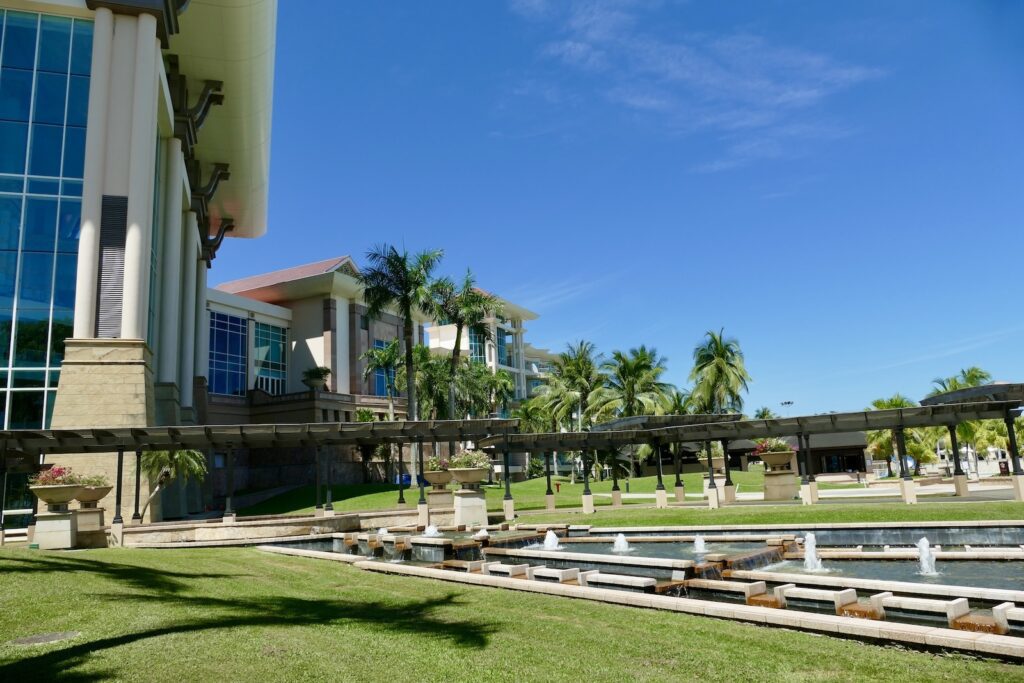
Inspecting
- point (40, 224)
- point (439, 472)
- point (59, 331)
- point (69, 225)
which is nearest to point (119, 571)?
point (439, 472)

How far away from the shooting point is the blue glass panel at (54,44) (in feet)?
103

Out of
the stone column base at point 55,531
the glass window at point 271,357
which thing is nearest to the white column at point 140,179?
the stone column base at point 55,531

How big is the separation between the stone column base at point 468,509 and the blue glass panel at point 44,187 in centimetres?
2127

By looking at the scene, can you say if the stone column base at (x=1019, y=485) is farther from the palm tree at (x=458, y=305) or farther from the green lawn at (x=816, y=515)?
the palm tree at (x=458, y=305)

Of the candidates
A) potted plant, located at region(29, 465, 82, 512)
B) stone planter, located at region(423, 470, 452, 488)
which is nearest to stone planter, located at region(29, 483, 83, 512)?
potted plant, located at region(29, 465, 82, 512)

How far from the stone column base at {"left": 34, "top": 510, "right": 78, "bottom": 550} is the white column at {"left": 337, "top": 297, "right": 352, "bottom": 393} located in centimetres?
4510

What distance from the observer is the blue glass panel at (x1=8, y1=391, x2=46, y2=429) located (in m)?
29.1

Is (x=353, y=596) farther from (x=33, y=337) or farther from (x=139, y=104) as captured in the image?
(x=139, y=104)

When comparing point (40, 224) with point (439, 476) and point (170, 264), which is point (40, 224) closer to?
point (170, 264)

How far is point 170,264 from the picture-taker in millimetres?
38156

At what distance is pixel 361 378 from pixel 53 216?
37257 mm

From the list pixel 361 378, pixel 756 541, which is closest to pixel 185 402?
pixel 361 378

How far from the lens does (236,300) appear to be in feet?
198

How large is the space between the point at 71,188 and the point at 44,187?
1.04m
